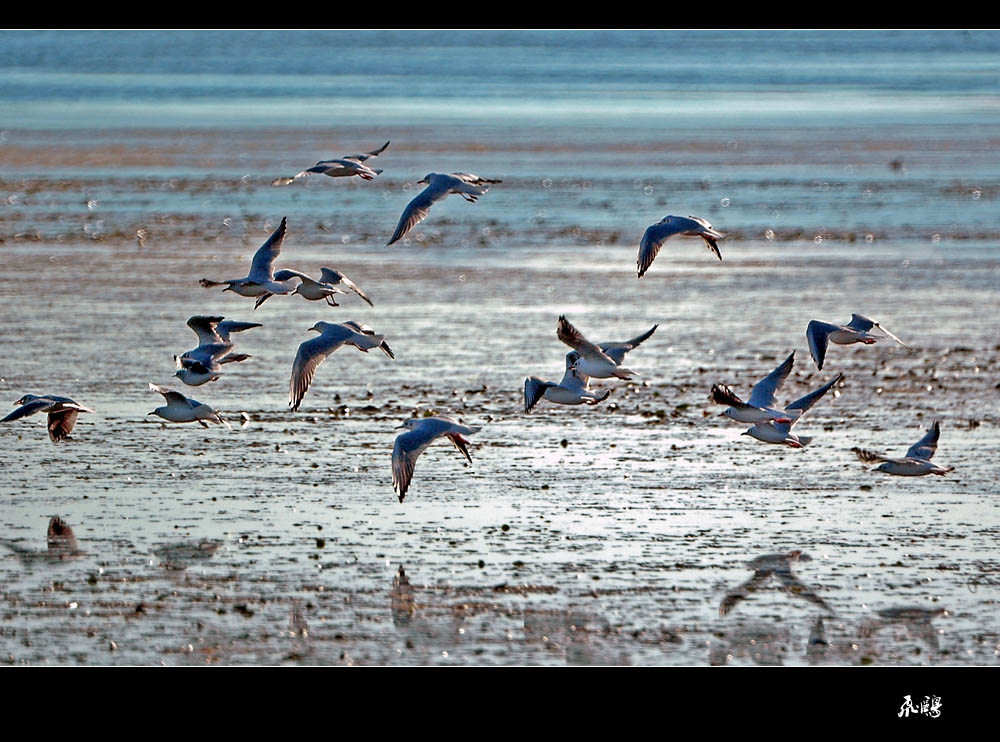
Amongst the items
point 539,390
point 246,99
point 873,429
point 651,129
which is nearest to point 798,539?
point 539,390

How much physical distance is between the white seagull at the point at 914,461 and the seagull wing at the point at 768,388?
79 cm

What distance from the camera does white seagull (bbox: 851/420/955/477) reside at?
10703 millimetres

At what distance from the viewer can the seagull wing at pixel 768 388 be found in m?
11.4

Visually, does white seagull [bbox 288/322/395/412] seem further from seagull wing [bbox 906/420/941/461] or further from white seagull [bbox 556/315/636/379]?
seagull wing [bbox 906/420/941/461]

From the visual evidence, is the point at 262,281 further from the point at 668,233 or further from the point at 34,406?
the point at 668,233

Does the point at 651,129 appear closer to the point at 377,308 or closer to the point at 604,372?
the point at 377,308

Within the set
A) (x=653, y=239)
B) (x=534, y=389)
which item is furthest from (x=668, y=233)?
(x=534, y=389)

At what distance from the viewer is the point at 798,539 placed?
1045cm

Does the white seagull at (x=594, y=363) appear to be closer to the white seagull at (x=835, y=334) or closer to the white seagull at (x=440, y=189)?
the white seagull at (x=835, y=334)

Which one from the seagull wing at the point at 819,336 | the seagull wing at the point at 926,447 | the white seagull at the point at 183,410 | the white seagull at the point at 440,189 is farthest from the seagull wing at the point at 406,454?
the seagull wing at the point at 926,447

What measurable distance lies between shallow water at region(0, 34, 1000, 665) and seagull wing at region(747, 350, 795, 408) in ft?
2.16

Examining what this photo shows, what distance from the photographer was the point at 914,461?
35.6 feet

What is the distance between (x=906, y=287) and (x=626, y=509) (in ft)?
32.2

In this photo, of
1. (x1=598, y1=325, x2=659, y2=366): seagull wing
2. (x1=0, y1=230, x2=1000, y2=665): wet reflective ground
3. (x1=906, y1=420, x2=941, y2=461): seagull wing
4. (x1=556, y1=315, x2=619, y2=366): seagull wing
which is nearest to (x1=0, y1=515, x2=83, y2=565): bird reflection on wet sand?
→ (x1=0, y1=230, x2=1000, y2=665): wet reflective ground
